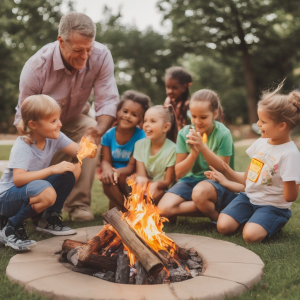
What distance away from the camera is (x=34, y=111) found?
126 inches

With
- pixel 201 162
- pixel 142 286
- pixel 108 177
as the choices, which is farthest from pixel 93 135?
pixel 142 286

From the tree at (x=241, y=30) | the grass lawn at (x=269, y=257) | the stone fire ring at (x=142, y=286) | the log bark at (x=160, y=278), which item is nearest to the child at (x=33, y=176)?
the grass lawn at (x=269, y=257)

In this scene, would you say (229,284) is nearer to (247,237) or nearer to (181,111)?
(247,237)

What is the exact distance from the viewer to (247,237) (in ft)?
10.5

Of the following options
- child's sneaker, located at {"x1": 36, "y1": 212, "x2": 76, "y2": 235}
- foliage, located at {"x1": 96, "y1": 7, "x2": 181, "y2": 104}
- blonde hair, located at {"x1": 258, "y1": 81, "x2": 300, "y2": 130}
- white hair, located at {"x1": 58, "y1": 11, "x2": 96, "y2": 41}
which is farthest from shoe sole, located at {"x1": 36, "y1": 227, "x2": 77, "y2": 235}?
foliage, located at {"x1": 96, "y1": 7, "x2": 181, "y2": 104}

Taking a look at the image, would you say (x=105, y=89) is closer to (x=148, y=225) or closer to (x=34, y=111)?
(x=34, y=111)

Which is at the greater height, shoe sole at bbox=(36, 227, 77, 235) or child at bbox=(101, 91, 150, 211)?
child at bbox=(101, 91, 150, 211)

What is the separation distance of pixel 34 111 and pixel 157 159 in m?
1.57

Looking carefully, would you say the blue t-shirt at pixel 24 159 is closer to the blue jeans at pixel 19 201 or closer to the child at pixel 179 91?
the blue jeans at pixel 19 201

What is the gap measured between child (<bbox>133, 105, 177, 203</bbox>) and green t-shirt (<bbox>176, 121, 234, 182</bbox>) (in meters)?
0.22

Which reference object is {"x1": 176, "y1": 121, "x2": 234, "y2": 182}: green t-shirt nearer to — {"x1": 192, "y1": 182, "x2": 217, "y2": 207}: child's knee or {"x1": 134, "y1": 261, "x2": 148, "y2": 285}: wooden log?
{"x1": 192, "y1": 182, "x2": 217, "y2": 207}: child's knee

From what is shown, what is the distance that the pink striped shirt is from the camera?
400 cm

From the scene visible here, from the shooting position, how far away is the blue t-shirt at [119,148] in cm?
450

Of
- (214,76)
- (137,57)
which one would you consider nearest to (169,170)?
(137,57)
